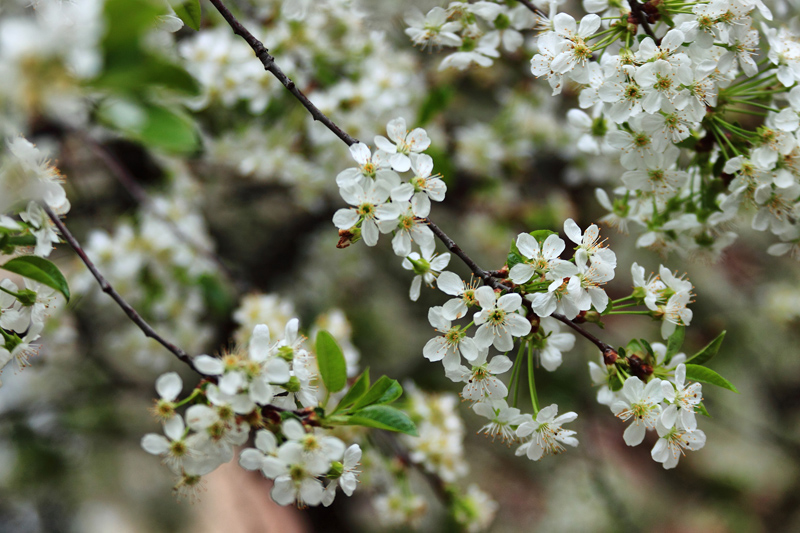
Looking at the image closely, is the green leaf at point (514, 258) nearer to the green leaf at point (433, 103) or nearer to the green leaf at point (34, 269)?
the green leaf at point (34, 269)

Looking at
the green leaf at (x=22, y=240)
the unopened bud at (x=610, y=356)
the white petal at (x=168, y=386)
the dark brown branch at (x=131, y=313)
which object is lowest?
the unopened bud at (x=610, y=356)

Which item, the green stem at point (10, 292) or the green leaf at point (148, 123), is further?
the green stem at point (10, 292)

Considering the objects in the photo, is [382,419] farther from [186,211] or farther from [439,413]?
[186,211]

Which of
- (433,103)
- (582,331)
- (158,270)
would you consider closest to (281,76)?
(582,331)

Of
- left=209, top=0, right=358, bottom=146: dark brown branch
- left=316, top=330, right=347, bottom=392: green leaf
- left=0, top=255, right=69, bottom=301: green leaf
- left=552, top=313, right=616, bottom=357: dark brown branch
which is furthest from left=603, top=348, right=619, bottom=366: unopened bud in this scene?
left=0, top=255, right=69, bottom=301: green leaf

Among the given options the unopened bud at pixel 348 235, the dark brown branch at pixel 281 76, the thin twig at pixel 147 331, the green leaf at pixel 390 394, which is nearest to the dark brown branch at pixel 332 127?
the dark brown branch at pixel 281 76
